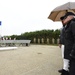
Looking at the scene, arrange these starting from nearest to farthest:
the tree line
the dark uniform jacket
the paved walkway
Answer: the dark uniform jacket < the paved walkway < the tree line

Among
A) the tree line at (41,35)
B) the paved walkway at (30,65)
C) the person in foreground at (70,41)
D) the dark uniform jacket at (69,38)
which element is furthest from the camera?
the tree line at (41,35)

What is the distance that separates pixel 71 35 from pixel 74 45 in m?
0.31

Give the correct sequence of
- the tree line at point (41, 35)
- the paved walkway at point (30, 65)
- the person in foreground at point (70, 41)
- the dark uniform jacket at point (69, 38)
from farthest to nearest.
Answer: the tree line at point (41, 35)
the paved walkway at point (30, 65)
the dark uniform jacket at point (69, 38)
the person in foreground at point (70, 41)

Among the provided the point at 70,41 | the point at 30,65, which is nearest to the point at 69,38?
the point at 70,41

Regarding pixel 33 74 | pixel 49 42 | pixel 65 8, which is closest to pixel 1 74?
pixel 33 74

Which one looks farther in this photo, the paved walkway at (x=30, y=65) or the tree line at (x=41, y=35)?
the tree line at (x=41, y=35)

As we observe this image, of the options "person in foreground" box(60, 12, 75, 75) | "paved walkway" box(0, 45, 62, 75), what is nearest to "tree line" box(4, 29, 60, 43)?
"paved walkway" box(0, 45, 62, 75)

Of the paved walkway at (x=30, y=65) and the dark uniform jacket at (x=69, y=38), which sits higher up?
the dark uniform jacket at (x=69, y=38)

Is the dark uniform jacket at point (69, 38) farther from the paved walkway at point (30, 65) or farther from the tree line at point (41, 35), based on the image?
the tree line at point (41, 35)

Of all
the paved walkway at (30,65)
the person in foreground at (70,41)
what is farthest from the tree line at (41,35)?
the person in foreground at (70,41)

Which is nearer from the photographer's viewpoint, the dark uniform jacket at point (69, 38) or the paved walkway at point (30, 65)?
the dark uniform jacket at point (69, 38)

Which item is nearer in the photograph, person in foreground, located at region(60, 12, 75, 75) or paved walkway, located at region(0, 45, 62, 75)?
person in foreground, located at region(60, 12, 75, 75)

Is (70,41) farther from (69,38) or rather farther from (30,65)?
(30,65)

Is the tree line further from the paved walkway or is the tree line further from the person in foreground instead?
the person in foreground
